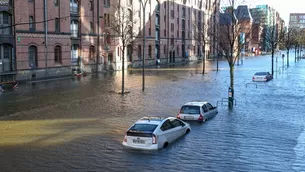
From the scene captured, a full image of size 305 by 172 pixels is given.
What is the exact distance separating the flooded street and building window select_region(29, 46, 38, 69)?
42.2 ft

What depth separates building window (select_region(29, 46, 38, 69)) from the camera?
154 feet

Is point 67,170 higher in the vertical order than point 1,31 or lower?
lower

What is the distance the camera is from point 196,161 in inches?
581

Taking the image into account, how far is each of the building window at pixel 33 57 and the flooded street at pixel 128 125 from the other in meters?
12.9

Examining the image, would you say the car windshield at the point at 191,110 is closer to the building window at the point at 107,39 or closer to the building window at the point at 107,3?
the building window at the point at 107,39

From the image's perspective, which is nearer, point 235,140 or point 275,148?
point 275,148

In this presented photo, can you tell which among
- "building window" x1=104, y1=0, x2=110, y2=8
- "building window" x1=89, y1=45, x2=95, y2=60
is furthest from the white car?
"building window" x1=104, y1=0, x2=110, y2=8

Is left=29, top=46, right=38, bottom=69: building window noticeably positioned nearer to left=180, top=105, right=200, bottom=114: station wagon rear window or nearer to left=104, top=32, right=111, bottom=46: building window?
left=104, top=32, right=111, bottom=46: building window

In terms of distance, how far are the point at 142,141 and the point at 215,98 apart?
57.7 feet

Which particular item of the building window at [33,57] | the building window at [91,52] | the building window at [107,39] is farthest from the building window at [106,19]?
the building window at [33,57]

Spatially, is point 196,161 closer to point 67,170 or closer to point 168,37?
point 67,170

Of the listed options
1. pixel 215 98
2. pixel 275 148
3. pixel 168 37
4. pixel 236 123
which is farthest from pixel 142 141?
pixel 168 37

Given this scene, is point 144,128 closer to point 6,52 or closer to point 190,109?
point 190,109

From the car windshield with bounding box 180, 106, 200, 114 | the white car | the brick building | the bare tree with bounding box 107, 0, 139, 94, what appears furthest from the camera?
the brick building
